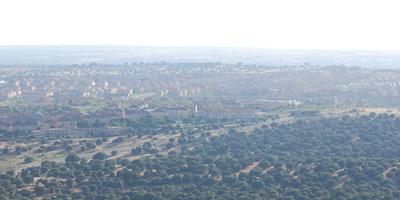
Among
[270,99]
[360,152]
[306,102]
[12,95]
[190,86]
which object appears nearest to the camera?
[360,152]

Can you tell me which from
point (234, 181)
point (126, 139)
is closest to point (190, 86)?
point (126, 139)

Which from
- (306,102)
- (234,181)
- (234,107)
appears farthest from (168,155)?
(306,102)

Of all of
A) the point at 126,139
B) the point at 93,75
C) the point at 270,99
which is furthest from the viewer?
the point at 93,75

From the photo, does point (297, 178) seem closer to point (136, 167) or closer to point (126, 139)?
point (136, 167)

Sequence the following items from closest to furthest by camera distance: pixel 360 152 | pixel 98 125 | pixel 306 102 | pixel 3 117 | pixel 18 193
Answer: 1. pixel 18 193
2. pixel 360 152
3. pixel 98 125
4. pixel 3 117
5. pixel 306 102

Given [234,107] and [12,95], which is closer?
[234,107]

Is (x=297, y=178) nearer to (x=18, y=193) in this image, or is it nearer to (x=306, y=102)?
(x=18, y=193)
